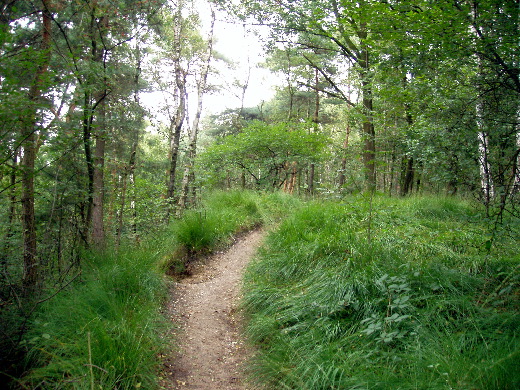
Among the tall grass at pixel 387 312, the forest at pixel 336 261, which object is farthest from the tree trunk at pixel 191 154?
Answer: the tall grass at pixel 387 312

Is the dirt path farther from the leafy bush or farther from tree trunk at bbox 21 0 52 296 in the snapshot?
tree trunk at bbox 21 0 52 296

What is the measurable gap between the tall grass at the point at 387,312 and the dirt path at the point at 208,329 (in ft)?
0.99

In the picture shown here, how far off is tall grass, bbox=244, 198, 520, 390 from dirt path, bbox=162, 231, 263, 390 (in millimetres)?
301

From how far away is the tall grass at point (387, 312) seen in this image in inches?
Result: 88.0

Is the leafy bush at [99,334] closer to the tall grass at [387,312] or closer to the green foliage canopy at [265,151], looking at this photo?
the tall grass at [387,312]

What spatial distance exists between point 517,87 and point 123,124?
7255 mm

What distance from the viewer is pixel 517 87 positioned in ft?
9.98

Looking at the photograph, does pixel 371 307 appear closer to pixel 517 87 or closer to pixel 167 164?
pixel 517 87

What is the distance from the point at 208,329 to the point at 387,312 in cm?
240

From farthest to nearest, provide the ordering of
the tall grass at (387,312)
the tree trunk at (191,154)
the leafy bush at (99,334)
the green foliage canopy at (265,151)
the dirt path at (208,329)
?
1. the green foliage canopy at (265,151)
2. the tree trunk at (191,154)
3. the dirt path at (208,329)
4. the leafy bush at (99,334)
5. the tall grass at (387,312)

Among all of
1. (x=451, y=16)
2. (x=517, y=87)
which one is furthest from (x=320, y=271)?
(x=451, y=16)

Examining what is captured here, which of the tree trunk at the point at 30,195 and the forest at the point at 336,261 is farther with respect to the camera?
the tree trunk at the point at 30,195

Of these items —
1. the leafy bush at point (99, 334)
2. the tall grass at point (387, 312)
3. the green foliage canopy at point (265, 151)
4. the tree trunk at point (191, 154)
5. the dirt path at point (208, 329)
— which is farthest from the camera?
the green foliage canopy at point (265, 151)

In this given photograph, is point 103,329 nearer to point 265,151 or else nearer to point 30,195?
point 30,195
